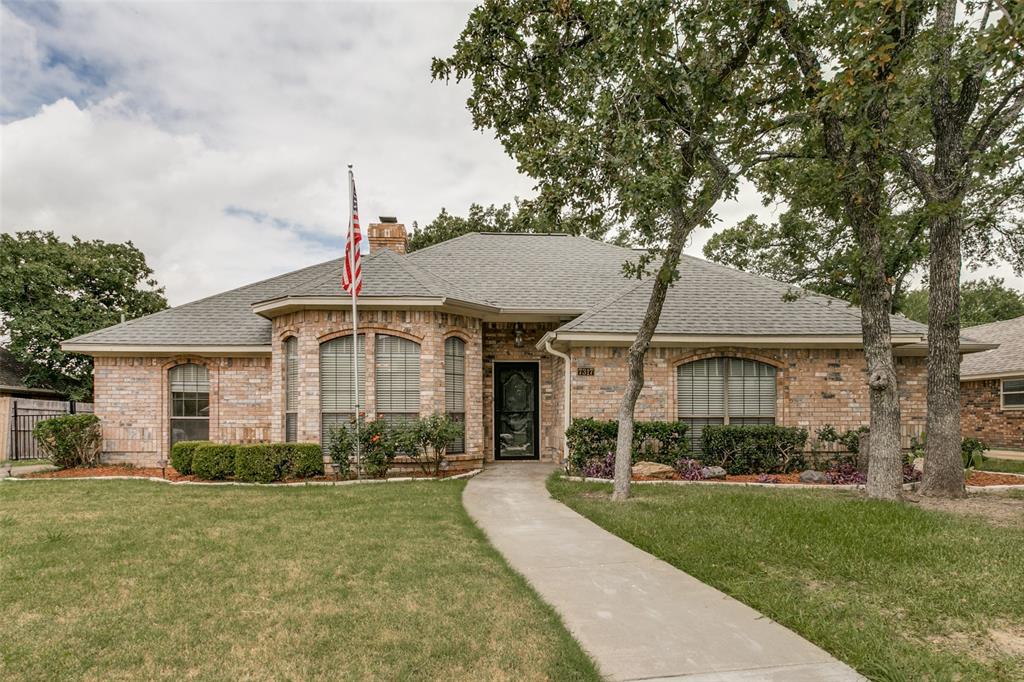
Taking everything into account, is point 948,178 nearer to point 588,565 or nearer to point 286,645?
point 588,565

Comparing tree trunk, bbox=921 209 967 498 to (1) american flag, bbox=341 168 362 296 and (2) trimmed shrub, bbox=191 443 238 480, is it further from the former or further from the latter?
(2) trimmed shrub, bbox=191 443 238 480

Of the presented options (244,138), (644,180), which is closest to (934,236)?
(644,180)

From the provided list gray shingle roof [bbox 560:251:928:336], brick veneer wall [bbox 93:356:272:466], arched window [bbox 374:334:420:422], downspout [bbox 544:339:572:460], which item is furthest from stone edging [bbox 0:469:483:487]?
gray shingle roof [bbox 560:251:928:336]

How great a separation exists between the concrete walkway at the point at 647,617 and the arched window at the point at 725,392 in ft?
19.0

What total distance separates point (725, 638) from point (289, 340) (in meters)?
10.3

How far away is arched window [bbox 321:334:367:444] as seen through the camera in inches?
448

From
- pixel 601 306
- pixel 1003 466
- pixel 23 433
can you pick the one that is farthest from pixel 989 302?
pixel 23 433

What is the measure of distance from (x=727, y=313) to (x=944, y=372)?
4.17 metres

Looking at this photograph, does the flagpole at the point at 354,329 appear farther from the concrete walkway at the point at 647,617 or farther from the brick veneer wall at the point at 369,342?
the concrete walkway at the point at 647,617

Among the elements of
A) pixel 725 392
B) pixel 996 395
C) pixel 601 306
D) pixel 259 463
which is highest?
pixel 601 306

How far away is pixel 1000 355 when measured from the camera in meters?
19.8

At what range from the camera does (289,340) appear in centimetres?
1197

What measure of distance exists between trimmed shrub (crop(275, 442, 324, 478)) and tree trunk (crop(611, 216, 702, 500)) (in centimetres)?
548

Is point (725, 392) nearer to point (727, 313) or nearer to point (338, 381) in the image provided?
point (727, 313)
